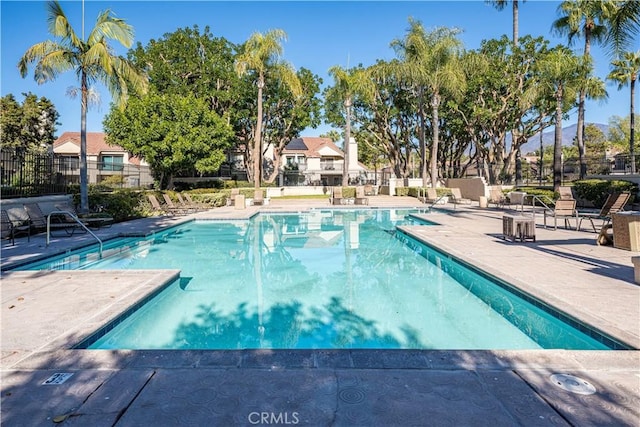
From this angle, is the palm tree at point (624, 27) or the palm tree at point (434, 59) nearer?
the palm tree at point (624, 27)

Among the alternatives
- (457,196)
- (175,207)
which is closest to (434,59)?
(457,196)

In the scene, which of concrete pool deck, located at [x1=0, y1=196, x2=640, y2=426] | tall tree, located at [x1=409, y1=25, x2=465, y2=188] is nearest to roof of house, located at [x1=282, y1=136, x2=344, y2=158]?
tall tree, located at [x1=409, y1=25, x2=465, y2=188]

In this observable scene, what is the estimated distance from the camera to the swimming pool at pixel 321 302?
4668 millimetres

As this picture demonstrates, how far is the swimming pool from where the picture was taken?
4.67 meters

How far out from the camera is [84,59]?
13.1 m

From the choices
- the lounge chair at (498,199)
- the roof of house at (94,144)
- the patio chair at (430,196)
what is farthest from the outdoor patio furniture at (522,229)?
the roof of house at (94,144)

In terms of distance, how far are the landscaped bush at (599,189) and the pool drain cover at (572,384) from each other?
1911 cm

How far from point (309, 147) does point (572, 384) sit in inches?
1980

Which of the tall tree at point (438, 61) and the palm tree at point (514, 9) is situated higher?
the palm tree at point (514, 9)

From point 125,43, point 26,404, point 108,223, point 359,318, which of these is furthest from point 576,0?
point 26,404

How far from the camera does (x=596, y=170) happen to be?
23.6 m

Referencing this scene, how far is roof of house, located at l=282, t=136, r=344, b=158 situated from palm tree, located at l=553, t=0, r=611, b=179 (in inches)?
1156

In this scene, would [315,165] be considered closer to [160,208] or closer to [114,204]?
[160,208]

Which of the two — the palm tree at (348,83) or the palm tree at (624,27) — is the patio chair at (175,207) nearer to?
the palm tree at (348,83)
